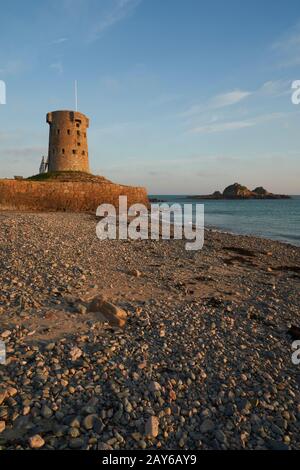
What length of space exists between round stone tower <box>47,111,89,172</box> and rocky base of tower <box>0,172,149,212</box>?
25.7ft

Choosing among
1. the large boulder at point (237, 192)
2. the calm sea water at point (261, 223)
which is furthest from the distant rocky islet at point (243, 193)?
the calm sea water at point (261, 223)

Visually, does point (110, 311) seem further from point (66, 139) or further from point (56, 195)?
point (66, 139)

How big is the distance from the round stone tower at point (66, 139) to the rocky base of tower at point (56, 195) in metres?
7.84

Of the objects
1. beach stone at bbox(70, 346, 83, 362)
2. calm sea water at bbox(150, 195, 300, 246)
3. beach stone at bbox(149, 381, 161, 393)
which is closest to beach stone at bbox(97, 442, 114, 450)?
beach stone at bbox(149, 381, 161, 393)

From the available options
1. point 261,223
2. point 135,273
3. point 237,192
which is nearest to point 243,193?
point 237,192

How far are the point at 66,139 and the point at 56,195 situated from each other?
17.3 meters

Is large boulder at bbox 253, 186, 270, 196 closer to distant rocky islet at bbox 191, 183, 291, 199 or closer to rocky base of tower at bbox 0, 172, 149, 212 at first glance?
distant rocky islet at bbox 191, 183, 291, 199

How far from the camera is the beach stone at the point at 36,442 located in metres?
3.58

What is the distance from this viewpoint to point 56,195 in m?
34.5

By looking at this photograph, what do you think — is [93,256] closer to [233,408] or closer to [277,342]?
[277,342]

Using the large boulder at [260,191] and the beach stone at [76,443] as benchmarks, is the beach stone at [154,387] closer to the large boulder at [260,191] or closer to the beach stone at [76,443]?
the beach stone at [76,443]

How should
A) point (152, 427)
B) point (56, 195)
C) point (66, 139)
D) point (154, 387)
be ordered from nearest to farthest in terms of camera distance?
point (152, 427)
point (154, 387)
point (56, 195)
point (66, 139)
